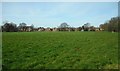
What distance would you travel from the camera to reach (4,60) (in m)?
11.1

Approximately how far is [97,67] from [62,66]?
1593mm

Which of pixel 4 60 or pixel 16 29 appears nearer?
pixel 4 60

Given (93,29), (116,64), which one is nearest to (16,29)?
(93,29)

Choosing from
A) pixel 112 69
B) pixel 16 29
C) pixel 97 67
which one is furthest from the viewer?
pixel 16 29

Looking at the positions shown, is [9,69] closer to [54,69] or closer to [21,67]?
[21,67]

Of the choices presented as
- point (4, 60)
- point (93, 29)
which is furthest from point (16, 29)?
point (4, 60)

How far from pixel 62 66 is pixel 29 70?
1589mm

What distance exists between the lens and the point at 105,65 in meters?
10.0

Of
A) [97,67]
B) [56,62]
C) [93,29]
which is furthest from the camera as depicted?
[93,29]

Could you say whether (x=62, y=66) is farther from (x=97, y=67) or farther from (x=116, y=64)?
(x=116, y=64)

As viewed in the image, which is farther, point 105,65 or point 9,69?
point 105,65

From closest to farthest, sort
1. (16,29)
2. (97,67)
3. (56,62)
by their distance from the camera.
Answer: (97,67)
(56,62)
(16,29)

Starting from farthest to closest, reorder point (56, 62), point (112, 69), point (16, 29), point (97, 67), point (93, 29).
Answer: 1. point (93, 29)
2. point (16, 29)
3. point (56, 62)
4. point (97, 67)
5. point (112, 69)

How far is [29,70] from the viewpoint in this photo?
29.9 feet
